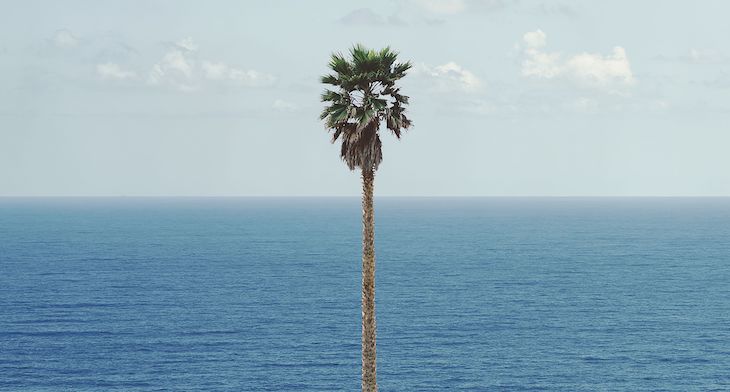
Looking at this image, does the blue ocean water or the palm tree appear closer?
the palm tree

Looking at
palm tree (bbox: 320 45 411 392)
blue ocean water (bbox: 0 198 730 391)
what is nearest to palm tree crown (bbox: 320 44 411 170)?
palm tree (bbox: 320 45 411 392)

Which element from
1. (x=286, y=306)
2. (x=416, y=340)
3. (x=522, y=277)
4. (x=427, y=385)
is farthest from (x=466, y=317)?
(x=522, y=277)

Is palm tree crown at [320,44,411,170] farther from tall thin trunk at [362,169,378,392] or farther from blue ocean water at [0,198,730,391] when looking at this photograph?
blue ocean water at [0,198,730,391]

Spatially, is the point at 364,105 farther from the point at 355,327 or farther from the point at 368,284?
the point at 355,327

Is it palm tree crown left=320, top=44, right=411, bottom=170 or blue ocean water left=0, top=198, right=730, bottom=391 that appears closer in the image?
palm tree crown left=320, top=44, right=411, bottom=170

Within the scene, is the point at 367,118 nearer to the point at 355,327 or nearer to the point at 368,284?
the point at 368,284

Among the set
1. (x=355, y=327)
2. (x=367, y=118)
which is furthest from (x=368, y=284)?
(x=355, y=327)

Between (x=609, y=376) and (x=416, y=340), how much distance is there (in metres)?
21.7

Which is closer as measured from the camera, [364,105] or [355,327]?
[364,105]

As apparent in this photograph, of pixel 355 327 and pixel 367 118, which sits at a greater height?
pixel 367 118

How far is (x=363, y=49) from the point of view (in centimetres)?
3750

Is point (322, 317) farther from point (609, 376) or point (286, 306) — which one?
point (609, 376)

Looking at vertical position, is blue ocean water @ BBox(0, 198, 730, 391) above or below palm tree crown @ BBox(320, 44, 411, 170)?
below

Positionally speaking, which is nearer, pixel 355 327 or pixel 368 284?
pixel 368 284
